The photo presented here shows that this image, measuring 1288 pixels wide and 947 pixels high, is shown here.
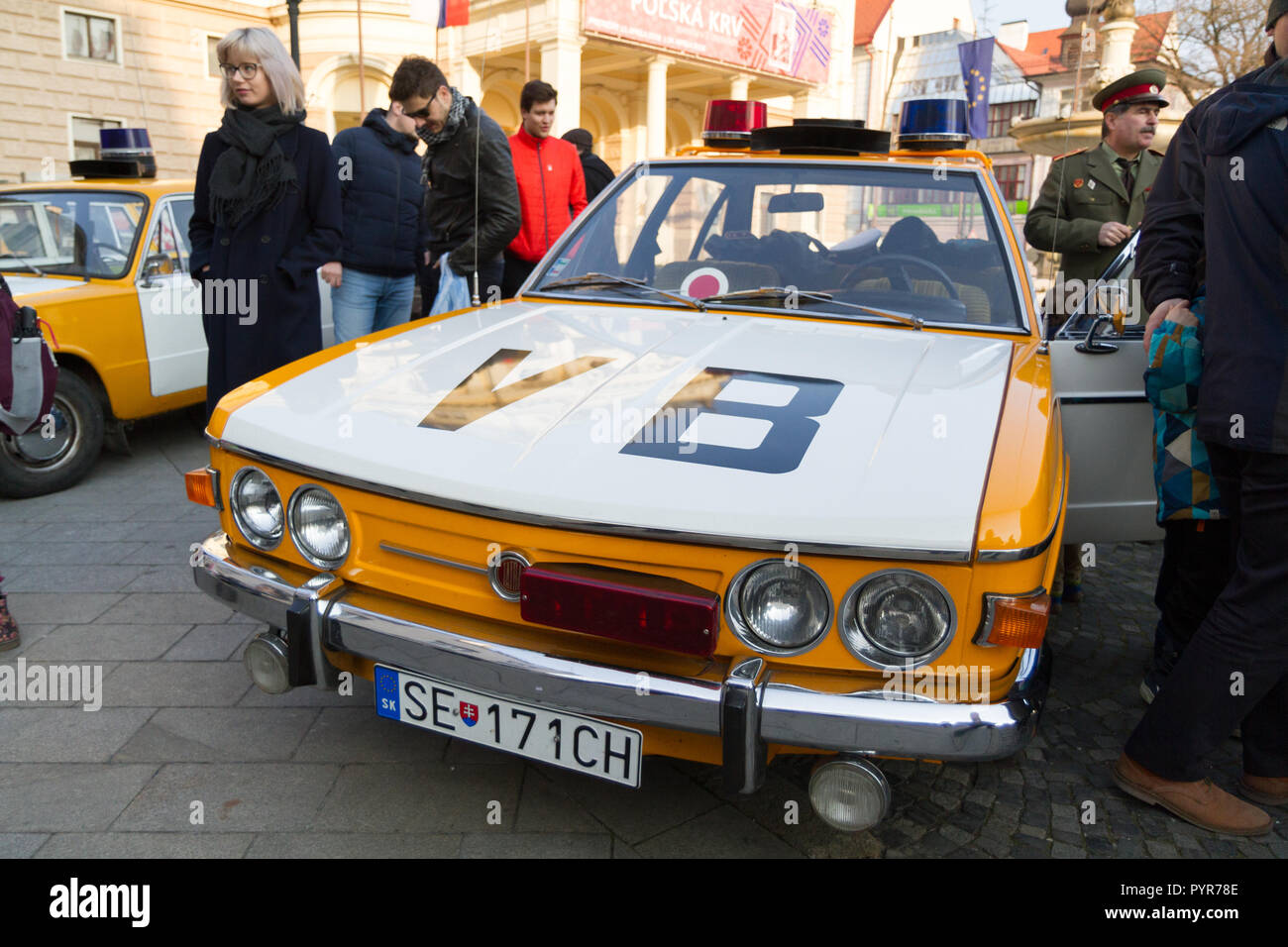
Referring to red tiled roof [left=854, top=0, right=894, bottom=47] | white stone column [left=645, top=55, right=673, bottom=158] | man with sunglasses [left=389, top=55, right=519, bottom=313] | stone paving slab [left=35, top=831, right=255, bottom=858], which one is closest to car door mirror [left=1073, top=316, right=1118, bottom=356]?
man with sunglasses [left=389, top=55, right=519, bottom=313]

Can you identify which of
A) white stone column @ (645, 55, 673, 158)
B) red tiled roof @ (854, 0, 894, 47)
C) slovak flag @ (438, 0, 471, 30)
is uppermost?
red tiled roof @ (854, 0, 894, 47)

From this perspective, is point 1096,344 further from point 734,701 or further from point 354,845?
point 354,845

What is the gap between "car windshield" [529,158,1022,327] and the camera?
319cm

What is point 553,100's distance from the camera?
574cm

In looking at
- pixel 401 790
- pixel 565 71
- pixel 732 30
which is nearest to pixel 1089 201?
pixel 401 790

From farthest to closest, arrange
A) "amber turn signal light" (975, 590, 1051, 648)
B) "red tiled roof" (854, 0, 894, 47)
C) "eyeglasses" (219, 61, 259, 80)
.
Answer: "red tiled roof" (854, 0, 894, 47)
"eyeglasses" (219, 61, 259, 80)
"amber turn signal light" (975, 590, 1051, 648)

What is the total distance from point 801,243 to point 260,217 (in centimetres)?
230

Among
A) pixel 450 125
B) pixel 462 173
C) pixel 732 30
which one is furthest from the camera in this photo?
pixel 732 30

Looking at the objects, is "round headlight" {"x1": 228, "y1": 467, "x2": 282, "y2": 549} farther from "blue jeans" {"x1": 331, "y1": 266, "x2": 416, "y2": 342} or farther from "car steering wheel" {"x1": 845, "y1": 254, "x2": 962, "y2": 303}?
"blue jeans" {"x1": 331, "y1": 266, "x2": 416, "y2": 342}

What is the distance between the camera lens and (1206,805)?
265 cm

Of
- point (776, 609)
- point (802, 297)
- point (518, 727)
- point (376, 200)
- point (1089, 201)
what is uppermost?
point (1089, 201)

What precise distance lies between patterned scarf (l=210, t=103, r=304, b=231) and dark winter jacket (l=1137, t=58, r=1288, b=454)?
11.1ft
